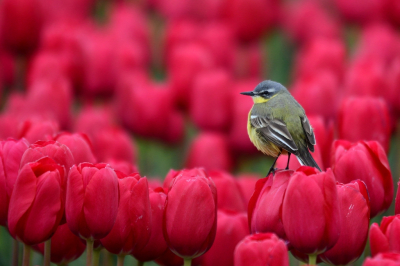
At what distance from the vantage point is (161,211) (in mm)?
1076

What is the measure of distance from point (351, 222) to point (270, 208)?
14 centimetres

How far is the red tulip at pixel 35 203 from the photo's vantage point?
952mm

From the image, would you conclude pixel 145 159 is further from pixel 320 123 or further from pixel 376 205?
pixel 376 205

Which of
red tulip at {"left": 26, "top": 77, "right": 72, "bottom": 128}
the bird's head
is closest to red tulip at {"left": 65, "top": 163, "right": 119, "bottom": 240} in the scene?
red tulip at {"left": 26, "top": 77, "right": 72, "bottom": 128}

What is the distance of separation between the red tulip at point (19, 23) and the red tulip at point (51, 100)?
0.40 m

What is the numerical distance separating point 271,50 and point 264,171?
125cm

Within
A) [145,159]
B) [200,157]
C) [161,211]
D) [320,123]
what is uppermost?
[320,123]

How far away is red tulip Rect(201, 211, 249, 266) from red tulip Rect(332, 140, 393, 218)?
23 cm

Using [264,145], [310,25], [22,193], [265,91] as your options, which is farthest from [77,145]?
[310,25]

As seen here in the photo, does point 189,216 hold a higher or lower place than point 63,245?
higher

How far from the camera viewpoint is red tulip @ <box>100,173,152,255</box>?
0.99 meters

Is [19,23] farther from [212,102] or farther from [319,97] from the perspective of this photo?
[319,97]

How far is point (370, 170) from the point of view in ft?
3.68

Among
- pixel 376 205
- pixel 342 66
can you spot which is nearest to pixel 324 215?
pixel 376 205
